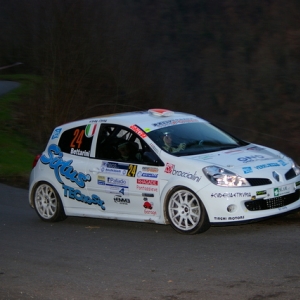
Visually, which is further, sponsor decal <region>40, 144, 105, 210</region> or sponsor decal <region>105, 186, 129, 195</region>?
sponsor decal <region>40, 144, 105, 210</region>

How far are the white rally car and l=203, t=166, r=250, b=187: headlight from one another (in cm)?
1

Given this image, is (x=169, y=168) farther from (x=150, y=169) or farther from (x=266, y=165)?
(x=266, y=165)

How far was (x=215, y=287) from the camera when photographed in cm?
610

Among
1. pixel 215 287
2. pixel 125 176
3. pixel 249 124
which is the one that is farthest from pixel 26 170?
pixel 249 124

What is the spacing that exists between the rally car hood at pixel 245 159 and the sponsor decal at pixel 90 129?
1888 mm

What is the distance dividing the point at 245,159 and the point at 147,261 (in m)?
A: 2.11

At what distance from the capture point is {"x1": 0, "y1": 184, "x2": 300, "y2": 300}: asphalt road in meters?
6.11

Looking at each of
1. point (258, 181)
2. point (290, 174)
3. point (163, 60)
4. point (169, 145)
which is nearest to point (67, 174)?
point (169, 145)

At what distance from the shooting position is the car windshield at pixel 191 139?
8.91m

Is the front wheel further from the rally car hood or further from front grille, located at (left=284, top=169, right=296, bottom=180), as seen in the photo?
front grille, located at (left=284, top=169, right=296, bottom=180)

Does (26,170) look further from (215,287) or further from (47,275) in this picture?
(215,287)

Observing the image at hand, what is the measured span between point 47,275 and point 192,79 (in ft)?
75.5

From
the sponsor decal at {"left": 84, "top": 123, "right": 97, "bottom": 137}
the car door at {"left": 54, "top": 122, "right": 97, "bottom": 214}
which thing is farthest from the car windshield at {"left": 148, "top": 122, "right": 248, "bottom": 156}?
the car door at {"left": 54, "top": 122, "right": 97, "bottom": 214}

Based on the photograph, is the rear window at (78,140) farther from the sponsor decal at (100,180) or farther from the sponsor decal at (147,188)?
the sponsor decal at (147,188)
